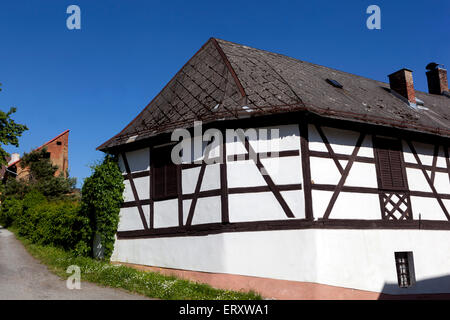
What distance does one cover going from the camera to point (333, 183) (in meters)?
9.77

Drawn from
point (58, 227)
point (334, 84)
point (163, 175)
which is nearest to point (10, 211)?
point (58, 227)

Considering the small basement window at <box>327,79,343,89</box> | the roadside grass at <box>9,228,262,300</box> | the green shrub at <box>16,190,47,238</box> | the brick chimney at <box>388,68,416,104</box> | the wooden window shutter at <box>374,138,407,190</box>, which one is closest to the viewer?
the roadside grass at <box>9,228,262,300</box>

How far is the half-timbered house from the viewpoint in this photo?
9156 mm

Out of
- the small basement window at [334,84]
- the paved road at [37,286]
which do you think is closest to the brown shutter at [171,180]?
the paved road at [37,286]

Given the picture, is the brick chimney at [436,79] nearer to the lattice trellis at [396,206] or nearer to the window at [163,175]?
the lattice trellis at [396,206]

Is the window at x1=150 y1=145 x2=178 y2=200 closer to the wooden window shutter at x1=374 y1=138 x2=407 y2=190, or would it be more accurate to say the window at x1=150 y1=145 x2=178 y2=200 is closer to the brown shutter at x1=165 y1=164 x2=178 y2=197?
the brown shutter at x1=165 y1=164 x2=178 y2=197

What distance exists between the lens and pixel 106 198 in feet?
38.6

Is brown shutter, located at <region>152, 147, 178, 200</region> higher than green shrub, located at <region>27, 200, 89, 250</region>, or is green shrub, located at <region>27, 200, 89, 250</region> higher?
brown shutter, located at <region>152, 147, 178, 200</region>

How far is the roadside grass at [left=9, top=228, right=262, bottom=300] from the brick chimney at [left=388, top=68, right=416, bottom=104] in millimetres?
10529

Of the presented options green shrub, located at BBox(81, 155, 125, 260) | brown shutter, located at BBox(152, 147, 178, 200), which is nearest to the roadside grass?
green shrub, located at BBox(81, 155, 125, 260)

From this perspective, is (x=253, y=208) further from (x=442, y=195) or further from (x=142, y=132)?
(x=442, y=195)

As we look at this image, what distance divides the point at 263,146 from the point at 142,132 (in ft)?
13.1

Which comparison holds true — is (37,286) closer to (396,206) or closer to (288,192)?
(288,192)

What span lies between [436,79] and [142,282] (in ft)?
62.4
